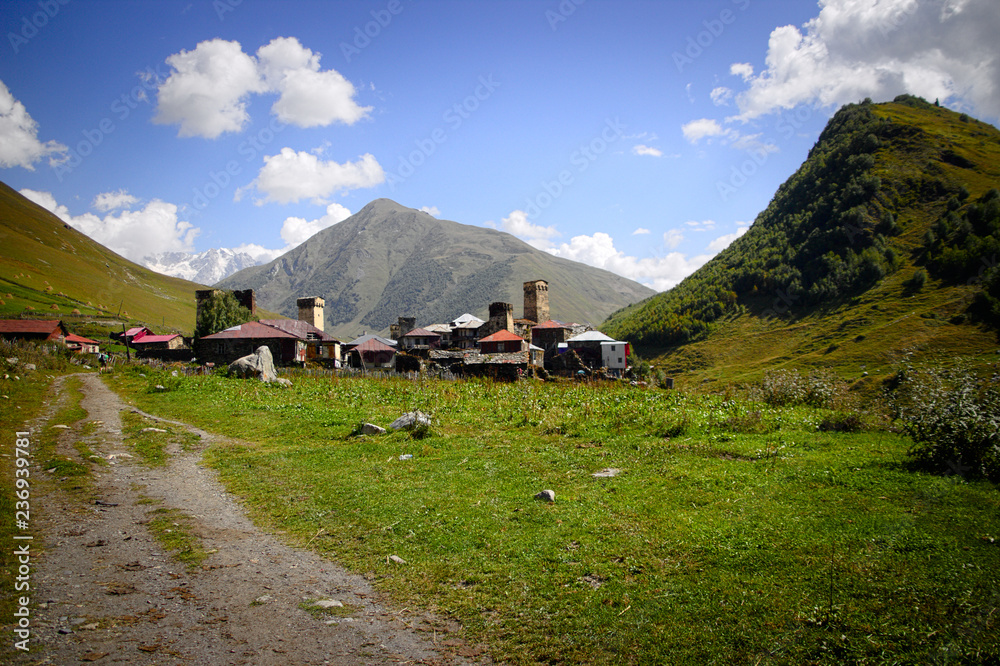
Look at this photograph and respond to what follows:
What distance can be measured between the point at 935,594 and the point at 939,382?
922 cm

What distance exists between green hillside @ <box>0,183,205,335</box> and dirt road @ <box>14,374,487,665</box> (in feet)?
351

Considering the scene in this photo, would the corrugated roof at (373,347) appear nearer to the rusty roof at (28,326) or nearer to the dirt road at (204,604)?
the rusty roof at (28,326)

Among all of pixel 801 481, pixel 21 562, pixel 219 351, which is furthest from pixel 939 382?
pixel 219 351

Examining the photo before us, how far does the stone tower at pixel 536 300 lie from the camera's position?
80688 mm

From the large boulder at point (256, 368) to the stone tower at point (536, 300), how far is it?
55.7 metres

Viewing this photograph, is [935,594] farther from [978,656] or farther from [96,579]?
[96,579]

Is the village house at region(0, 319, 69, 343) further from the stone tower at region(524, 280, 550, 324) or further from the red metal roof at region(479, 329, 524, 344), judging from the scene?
the stone tower at region(524, 280, 550, 324)

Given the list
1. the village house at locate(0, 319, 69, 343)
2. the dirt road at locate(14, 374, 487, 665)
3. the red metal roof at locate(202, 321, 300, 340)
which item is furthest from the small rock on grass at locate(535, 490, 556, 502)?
the village house at locate(0, 319, 69, 343)

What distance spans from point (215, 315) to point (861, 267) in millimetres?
129689

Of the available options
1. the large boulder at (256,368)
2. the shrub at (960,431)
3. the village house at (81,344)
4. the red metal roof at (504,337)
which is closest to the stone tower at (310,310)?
the village house at (81,344)

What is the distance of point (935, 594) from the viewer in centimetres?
487

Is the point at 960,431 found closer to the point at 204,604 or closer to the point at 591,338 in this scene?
the point at 204,604

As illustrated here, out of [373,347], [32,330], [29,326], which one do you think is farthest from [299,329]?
[29,326]

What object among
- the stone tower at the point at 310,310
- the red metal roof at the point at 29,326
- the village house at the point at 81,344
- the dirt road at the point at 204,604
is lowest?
the dirt road at the point at 204,604
